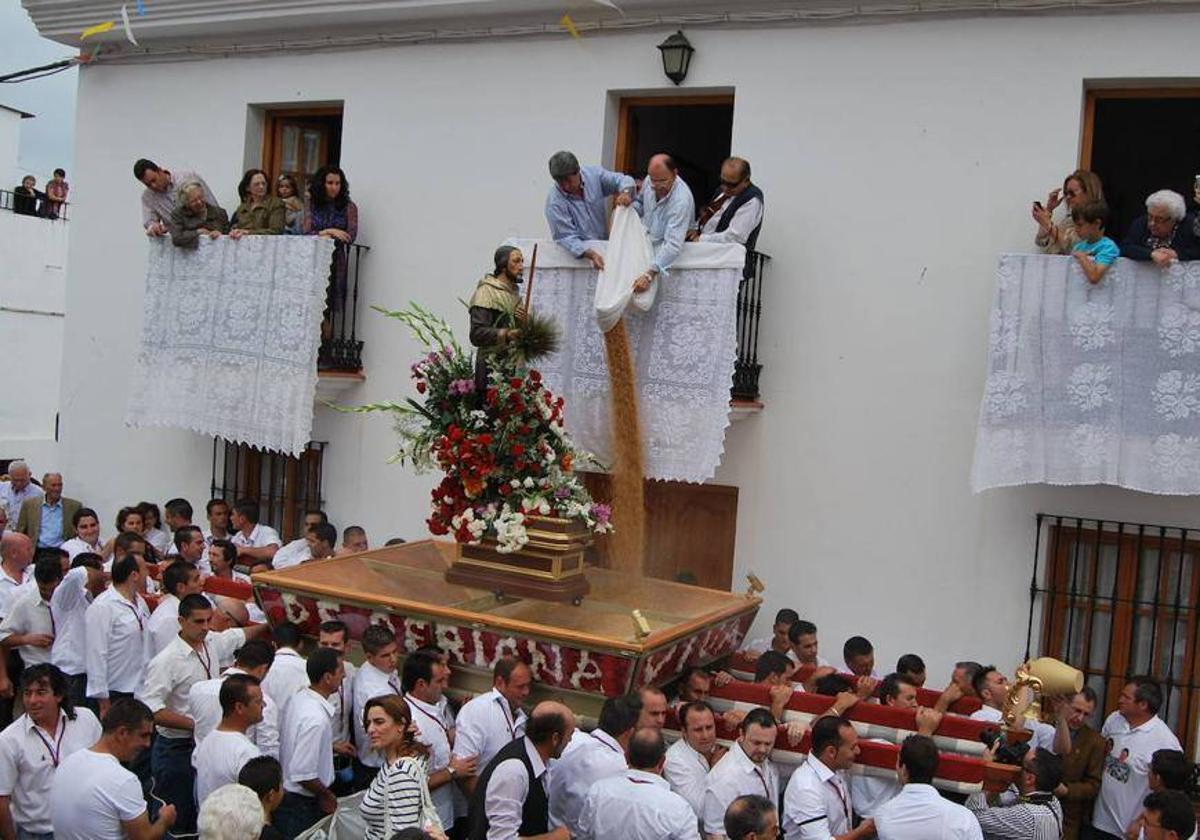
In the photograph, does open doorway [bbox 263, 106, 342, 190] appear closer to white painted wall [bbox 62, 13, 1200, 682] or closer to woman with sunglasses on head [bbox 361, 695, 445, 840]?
white painted wall [bbox 62, 13, 1200, 682]

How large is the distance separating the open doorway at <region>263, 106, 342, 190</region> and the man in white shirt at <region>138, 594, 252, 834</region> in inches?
215

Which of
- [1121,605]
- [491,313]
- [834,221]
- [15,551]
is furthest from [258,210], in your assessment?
[1121,605]

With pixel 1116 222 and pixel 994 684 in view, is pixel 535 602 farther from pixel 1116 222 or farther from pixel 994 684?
pixel 1116 222

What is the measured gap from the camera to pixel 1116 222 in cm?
1052

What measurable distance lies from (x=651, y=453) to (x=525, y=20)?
337 centimetres

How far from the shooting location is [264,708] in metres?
5.76

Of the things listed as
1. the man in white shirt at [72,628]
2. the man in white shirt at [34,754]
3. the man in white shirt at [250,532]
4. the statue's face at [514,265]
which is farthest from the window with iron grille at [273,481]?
the man in white shirt at [34,754]

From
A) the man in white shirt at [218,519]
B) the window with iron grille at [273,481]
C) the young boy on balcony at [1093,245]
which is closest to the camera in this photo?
the young boy on balcony at [1093,245]

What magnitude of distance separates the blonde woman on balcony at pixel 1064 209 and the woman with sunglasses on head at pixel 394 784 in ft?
15.9

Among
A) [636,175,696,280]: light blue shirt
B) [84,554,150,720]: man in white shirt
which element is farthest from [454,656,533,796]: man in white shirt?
[636,175,696,280]: light blue shirt

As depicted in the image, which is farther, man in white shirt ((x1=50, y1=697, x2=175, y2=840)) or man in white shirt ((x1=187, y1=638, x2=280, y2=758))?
man in white shirt ((x1=187, y1=638, x2=280, y2=758))

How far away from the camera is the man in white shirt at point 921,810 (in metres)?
5.09

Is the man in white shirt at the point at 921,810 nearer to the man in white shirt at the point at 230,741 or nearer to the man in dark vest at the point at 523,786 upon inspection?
the man in dark vest at the point at 523,786

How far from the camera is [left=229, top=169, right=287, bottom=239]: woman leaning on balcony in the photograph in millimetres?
10195
